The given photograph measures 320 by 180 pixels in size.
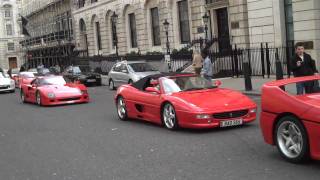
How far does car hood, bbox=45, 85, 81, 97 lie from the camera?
1922cm

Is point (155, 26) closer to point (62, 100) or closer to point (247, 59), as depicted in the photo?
point (247, 59)

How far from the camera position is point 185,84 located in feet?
39.5

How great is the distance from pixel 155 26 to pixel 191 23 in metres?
6.95

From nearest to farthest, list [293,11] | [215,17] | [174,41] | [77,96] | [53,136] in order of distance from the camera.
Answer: [53,136]
[77,96]
[293,11]
[215,17]
[174,41]

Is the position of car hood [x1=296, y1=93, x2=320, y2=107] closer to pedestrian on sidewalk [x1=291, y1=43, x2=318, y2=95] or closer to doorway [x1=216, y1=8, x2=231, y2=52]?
pedestrian on sidewalk [x1=291, y1=43, x2=318, y2=95]

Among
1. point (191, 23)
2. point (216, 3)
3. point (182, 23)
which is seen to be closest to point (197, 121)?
point (216, 3)

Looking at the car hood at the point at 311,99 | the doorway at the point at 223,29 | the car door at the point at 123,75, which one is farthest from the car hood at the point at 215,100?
the doorway at the point at 223,29

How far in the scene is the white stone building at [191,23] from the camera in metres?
25.1

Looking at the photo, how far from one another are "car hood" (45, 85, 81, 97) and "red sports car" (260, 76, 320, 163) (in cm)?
1212

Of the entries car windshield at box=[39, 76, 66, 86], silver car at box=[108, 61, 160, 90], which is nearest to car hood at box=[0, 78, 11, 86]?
silver car at box=[108, 61, 160, 90]

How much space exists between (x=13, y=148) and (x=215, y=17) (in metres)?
24.1

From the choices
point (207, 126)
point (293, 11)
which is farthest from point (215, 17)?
point (207, 126)

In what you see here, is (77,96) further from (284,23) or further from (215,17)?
(215,17)

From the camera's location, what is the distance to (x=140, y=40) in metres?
43.4
